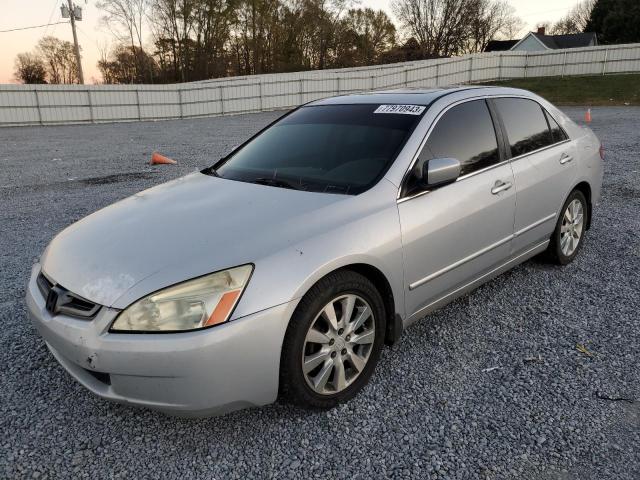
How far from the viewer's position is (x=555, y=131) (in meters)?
4.34

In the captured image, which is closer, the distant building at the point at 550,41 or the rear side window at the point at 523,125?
the rear side window at the point at 523,125

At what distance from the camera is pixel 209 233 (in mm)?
2535

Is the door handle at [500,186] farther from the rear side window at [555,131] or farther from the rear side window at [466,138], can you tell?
the rear side window at [555,131]

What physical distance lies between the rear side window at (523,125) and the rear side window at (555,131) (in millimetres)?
68

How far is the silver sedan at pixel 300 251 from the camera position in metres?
2.19

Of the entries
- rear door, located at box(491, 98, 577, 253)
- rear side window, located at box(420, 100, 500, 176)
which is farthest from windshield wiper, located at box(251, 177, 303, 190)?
rear door, located at box(491, 98, 577, 253)

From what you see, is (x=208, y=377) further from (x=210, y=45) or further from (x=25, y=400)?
(x=210, y=45)

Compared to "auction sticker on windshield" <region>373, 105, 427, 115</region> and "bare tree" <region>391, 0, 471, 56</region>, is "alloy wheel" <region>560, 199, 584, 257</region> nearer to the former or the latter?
"auction sticker on windshield" <region>373, 105, 427, 115</region>

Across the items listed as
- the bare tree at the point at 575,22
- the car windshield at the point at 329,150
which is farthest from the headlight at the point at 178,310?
the bare tree at the point at 575,22

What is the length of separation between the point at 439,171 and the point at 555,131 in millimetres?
Answer: 2039

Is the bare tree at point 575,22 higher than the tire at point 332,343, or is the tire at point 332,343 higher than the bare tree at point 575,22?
the bare tree at point 575,22

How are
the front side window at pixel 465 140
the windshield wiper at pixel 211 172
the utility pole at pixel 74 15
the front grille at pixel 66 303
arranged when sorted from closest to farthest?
the front grille at pixel 66 303
the front side window at pixel 465 140
the windshield wiper at pixel 211 172
the utility pole at pixel 74 15

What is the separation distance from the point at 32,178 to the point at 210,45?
1640 inches

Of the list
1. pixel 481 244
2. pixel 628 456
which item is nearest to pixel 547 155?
pixel 481 244
